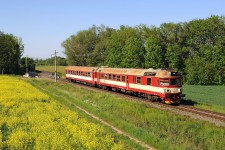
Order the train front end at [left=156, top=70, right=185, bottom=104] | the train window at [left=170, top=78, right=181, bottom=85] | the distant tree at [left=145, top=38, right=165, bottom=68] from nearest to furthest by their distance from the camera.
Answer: the train front end at [left=156, top=70, right=185, bottom=104], the train window at [left=170, top=78, right=181, bottom=85], the distant tree at [left=145, top=38, right=165, bottom=68]

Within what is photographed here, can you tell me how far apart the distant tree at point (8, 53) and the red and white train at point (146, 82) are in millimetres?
46295

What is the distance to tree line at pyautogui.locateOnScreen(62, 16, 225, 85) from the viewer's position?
62.6 m

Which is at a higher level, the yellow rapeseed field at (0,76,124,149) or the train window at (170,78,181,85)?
the train window at (170,78,181,85)

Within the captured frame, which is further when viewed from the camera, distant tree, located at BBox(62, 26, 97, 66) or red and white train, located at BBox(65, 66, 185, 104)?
distant tree, located at BBox(62, 26, 97, 66)

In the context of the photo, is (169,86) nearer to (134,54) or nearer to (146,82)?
(146,82)

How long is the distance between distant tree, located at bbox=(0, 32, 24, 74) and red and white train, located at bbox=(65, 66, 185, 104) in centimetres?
4630

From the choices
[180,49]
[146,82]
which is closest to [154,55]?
[180,49]

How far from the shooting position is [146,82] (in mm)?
34750

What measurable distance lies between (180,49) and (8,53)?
4692cm

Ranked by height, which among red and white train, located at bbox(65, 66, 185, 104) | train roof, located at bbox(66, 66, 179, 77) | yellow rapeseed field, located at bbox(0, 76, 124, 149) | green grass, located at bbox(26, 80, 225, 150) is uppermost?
train roof, located at bbox(66, 66, 179, 77)

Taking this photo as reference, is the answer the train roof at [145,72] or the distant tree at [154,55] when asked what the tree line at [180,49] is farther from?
the train roof at [145,72]

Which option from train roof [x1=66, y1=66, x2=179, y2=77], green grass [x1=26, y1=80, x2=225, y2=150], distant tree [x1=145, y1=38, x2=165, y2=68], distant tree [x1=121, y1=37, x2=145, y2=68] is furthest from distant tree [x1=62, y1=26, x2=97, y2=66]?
green grass [x1=26, y1=80, x2=225, y2=150]

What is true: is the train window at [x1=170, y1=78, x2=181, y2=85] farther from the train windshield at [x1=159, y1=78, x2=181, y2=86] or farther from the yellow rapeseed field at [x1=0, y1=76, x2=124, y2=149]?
the yellow rapeseed field at [x1=0, y1=76, x2=124, y2=149]

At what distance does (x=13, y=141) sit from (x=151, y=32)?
221 ft
